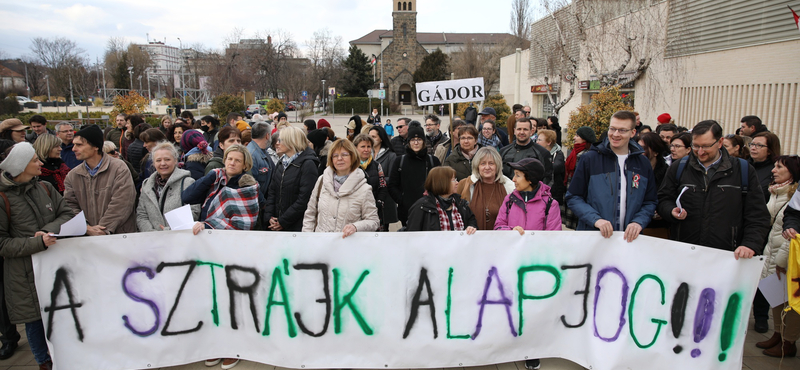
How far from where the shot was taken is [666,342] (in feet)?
11.3

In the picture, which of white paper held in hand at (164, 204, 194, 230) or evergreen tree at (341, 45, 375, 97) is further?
evergreen tree at (341, 45, 375, 97)

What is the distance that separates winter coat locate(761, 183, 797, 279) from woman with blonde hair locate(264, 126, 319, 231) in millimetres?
3769

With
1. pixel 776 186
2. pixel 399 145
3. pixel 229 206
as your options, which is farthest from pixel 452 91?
pixel 229 206

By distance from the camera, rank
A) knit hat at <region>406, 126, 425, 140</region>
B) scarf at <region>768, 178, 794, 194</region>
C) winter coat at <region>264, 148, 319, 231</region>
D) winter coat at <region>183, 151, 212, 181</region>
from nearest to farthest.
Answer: scarf at <region>768, 178, 794, 194</region> → winter coat at <region>264, 148, 319, 231</region> → winter coat at <region>183, 151, 212, 181</region> → knit hat at <region>406, 126, 425, 140</region>

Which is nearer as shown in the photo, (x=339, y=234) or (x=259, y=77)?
(x=339, y=234)

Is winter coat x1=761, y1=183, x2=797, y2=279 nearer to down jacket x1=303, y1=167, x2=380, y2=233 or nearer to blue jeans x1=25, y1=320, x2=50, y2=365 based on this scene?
down jacket x1=303, y1=167, x2=380, y2=233

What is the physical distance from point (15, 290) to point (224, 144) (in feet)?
7.97

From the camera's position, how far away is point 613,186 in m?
3.74

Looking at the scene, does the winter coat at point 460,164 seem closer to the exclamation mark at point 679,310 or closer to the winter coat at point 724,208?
the winter coat at point 724,208

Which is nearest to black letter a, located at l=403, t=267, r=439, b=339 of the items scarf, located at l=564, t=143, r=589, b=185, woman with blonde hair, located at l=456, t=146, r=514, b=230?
woman with blonde hair, located at l=456, t=146, r=514, b=230

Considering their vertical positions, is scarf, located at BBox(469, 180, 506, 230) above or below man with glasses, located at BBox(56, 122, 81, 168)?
below

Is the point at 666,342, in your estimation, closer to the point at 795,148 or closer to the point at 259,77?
the point at 795,148

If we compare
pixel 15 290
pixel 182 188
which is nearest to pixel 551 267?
pixel 182 188

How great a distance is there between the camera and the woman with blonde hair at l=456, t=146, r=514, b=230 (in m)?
4.22
